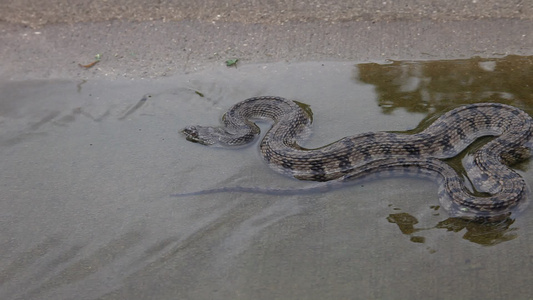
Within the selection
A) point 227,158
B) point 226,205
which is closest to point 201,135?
point 227,158

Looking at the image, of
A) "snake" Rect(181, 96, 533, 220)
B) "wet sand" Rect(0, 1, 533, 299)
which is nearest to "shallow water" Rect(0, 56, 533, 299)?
"wet sand" Rect(0, 1, 533, 299)

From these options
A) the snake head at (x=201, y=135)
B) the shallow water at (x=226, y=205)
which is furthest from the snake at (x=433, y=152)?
the shallow water at (x=226, y=205)

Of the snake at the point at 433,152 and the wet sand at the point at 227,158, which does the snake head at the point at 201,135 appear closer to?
the snake at the point at 433,152

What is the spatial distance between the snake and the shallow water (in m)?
0.17

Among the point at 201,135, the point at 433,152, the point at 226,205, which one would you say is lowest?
the point at 226,205

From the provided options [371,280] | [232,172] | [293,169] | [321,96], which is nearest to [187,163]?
[232,172]

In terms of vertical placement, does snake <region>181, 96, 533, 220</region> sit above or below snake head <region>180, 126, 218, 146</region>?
above

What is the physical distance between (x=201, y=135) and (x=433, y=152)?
2977mm

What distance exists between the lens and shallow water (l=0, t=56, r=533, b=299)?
16.7 feet

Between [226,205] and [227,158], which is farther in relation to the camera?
[227,158]

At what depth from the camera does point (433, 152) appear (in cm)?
669

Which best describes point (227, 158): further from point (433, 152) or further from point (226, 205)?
point (433, 152)

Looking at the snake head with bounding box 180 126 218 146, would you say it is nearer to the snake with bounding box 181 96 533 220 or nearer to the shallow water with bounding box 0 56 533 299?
the snake with bounding box 181 96 533 220

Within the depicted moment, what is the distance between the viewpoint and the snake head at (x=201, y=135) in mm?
7180
